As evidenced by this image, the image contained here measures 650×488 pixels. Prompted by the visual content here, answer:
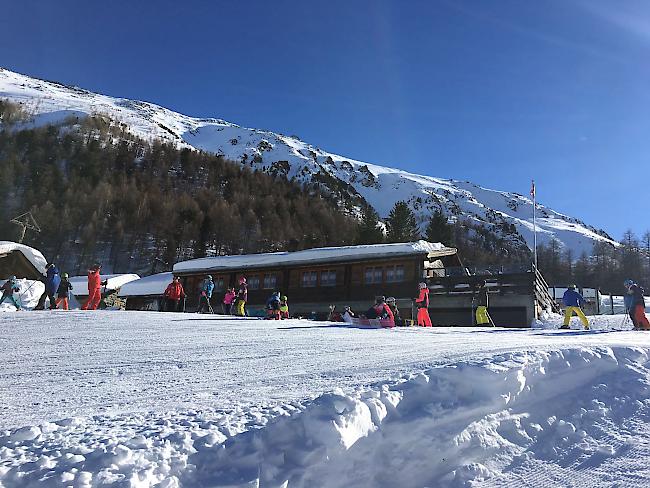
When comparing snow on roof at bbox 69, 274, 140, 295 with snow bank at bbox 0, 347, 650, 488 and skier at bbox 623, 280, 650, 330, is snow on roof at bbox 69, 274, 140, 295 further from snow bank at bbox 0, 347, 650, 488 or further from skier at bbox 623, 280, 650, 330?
snow bank at bbox 0, 347, 650, 488

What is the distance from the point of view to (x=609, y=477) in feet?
12.6

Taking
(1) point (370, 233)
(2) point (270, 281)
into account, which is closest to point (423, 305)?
(2) point (270, 281)

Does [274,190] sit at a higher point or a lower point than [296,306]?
higher

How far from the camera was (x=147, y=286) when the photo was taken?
35.3 m

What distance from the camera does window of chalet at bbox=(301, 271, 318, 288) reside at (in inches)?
1162

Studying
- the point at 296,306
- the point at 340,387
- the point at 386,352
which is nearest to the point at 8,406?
the point at 340,387

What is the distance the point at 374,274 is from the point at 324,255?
3.02 meters

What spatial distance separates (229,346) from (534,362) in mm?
4668

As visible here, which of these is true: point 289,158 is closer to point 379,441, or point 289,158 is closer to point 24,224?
point 24,224

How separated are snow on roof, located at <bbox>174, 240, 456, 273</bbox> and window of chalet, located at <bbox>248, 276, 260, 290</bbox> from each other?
1024 mm

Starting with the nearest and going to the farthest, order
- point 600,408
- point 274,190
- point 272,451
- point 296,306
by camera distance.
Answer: point 272,451 < point 600,408 < point 296,306 < point 274,190

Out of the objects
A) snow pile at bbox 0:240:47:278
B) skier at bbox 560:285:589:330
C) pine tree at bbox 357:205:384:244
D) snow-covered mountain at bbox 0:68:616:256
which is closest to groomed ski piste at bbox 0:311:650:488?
skier at bbox 560:285:589:330

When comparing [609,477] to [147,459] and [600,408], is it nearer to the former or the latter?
[600,408]

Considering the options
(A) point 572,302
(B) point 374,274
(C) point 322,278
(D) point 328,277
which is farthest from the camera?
(C) point 322,278
